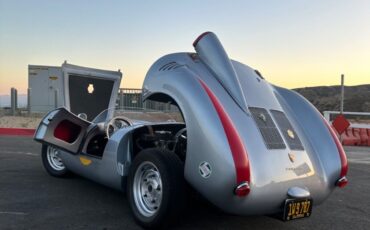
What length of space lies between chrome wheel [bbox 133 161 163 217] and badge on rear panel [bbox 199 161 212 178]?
439 millimetres

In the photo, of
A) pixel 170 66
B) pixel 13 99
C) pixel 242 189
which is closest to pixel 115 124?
pixel 170 66

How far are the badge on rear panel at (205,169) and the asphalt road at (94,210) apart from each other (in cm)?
69

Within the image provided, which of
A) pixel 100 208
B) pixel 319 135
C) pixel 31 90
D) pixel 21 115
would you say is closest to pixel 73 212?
pixel 100 208

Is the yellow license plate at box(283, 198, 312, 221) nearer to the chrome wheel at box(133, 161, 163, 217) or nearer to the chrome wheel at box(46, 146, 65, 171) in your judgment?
the chrome wheel at box(133, 161, 163, 217)

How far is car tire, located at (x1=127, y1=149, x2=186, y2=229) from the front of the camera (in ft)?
11.9

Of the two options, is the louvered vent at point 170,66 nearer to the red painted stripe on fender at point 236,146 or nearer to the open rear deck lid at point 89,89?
the red painted stripe on fender at point 236,146

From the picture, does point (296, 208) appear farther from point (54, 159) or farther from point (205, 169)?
point (54, 159)

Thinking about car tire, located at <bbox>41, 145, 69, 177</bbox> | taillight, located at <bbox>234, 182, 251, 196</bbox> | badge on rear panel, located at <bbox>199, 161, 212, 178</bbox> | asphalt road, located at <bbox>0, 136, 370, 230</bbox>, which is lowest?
asphalt road, located at <bbox>0, 136, 370, 230</bbox>

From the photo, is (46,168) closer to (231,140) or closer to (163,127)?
(163,127)

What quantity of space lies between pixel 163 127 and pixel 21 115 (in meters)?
15.6

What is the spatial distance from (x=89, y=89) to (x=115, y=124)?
A: 95 centimetres

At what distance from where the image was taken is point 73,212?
4.41 metres

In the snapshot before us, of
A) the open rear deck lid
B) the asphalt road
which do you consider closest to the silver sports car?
the asphalt road

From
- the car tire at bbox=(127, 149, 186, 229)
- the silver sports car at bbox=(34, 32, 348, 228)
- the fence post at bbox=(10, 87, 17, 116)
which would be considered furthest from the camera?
the fence post at bbox=(10, 87, 17, 116)
